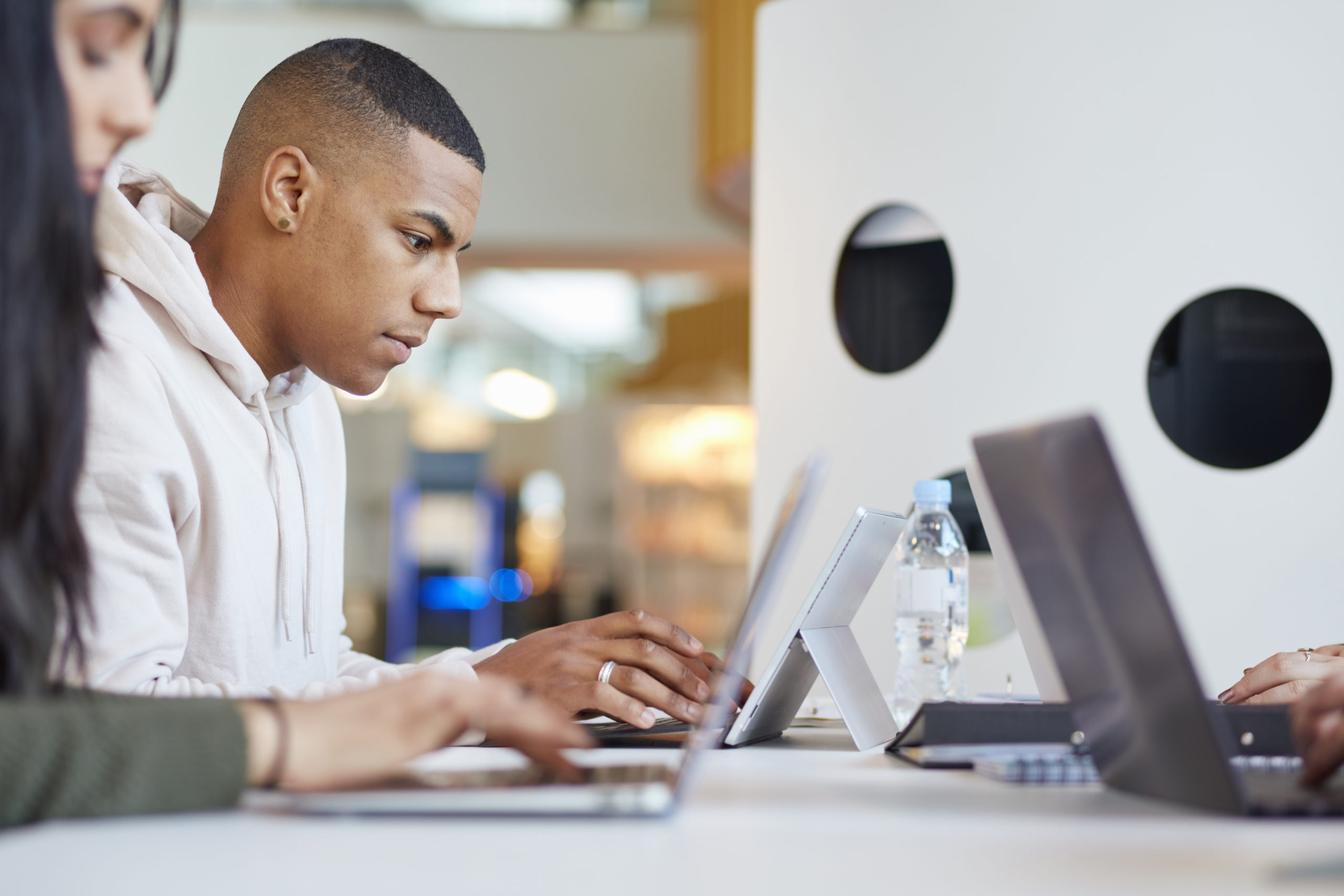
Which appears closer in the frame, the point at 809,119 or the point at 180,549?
the point at 180,549

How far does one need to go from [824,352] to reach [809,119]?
1.67 feet

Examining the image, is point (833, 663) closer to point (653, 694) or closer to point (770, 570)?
point (653, 694)

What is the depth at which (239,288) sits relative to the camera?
4.66ft

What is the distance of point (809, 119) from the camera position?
2.60 m

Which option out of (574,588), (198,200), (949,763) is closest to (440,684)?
(949,763)

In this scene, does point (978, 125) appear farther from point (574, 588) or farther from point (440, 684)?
point (574, 588)

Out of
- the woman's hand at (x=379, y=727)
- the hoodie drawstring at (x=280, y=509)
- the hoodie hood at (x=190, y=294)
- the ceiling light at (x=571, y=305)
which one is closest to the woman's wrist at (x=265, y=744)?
the woman's hand at (x=379, y=727)

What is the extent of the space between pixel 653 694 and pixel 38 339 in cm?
58

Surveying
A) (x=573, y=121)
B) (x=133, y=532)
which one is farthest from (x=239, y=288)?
(x=573, y=121)

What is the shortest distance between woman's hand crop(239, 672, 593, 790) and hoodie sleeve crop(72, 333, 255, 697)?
34 centimetres

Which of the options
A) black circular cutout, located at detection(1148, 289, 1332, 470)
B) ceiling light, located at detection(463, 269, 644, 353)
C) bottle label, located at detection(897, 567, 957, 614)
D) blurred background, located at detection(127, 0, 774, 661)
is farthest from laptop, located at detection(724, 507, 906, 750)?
ceiling light, located at detection(463, 269, 644, 353)

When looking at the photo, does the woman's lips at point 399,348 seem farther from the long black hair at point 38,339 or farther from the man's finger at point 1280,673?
the man's finger at point 1280,673

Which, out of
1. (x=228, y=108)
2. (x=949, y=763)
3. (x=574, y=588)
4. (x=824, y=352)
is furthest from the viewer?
(x=574, y=588)

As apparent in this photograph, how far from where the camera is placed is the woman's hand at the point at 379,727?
2.23 ft
